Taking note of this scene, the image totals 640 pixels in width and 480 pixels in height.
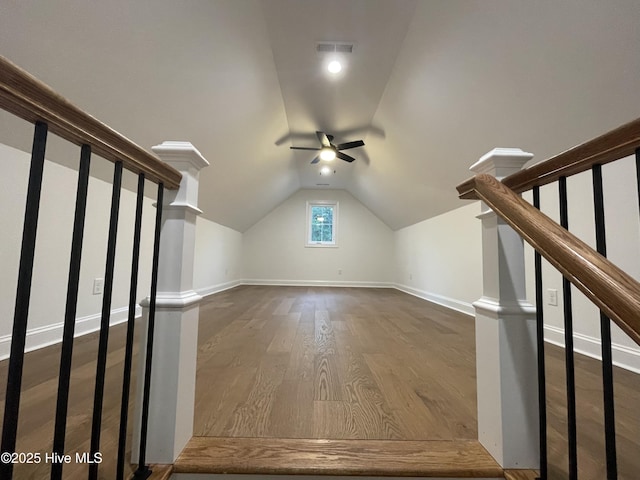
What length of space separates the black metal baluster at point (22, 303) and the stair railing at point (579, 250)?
878 millimetres

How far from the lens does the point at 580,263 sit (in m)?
0.48

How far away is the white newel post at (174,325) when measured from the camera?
80 centimetres

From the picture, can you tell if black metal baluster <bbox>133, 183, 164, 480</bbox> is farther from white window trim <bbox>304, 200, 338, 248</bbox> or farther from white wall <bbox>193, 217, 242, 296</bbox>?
white window trim <bbox>304, 200, 338, 248</bbox>

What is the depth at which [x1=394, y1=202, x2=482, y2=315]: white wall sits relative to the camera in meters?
3.22

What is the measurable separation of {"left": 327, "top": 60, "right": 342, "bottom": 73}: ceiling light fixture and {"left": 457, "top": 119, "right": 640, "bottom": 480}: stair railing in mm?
1982

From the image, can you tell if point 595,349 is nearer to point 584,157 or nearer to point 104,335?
point 584,157

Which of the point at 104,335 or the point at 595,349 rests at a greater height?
the point at 104,335

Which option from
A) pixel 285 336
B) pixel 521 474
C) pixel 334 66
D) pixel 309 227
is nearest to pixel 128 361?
pixel 521 474

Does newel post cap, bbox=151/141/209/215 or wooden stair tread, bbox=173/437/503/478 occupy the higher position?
newel post cap, bbox=151/141/209/215

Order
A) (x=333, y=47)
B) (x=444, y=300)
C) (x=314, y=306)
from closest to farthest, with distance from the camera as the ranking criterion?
1. (x=333, y=47)
2. (x=314, y=306)
3. (x=444, y=300)

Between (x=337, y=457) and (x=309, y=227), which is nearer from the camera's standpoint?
(x=337, y=457)

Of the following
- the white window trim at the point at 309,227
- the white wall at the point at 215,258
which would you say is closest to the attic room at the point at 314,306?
the white wall at the point at 215,258

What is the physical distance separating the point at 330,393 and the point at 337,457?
1.34ft

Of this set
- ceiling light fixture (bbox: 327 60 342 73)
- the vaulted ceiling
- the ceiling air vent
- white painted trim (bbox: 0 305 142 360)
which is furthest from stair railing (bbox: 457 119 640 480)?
white painted trim (bbox: 0 305 142 360)
